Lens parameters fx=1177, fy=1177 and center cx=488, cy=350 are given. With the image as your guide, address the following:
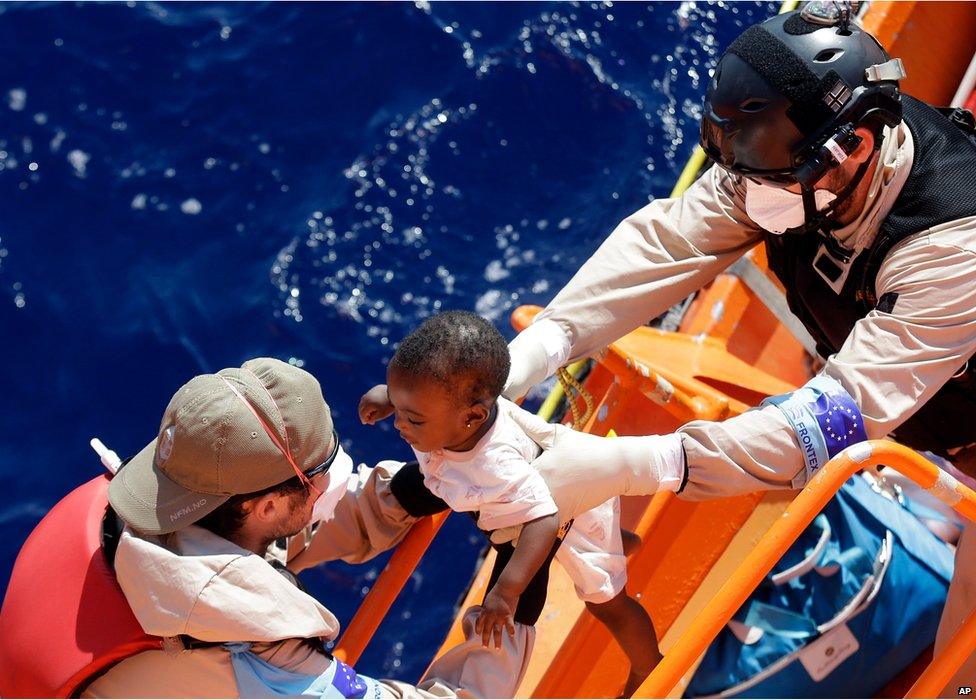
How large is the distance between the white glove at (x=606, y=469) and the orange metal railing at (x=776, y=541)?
39 centimetres

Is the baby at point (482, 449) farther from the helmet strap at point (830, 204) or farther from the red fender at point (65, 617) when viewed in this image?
the helmet strap at point (830, 204)

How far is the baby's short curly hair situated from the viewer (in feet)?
8.73

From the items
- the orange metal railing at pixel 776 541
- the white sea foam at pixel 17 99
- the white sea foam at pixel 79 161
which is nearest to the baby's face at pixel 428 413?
the orange metal railing at pixel 776 541

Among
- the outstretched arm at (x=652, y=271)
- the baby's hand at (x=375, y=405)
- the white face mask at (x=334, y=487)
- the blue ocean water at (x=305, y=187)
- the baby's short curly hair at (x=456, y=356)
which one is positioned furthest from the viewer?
the blue ocean water at (x=305, y=187)

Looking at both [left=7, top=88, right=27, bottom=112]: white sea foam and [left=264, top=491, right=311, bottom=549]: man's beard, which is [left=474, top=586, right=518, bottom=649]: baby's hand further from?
[left=7, top=88, right=27, bottom=112]: white sea foam

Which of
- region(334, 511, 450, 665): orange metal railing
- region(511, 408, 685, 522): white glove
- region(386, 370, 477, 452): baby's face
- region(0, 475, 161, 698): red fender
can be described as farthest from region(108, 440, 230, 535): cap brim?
region(511, 408, 685, 522): white glove

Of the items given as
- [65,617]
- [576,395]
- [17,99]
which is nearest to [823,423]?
[576,395]

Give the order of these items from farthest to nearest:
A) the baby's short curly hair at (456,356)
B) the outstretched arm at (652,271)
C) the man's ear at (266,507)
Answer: the outstretched arm at (652,271) → the baby's short curly hair at (456,356) → the man's ear at (266,507)

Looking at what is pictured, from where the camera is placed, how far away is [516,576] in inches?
105

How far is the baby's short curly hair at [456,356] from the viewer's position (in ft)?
8.73

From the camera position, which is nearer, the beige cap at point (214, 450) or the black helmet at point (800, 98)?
the beige cap at point (214, 450)

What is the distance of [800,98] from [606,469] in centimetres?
98

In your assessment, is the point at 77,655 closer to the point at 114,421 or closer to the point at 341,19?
the point at 114,421

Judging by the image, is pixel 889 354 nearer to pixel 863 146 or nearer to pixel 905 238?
pixel 905 238
